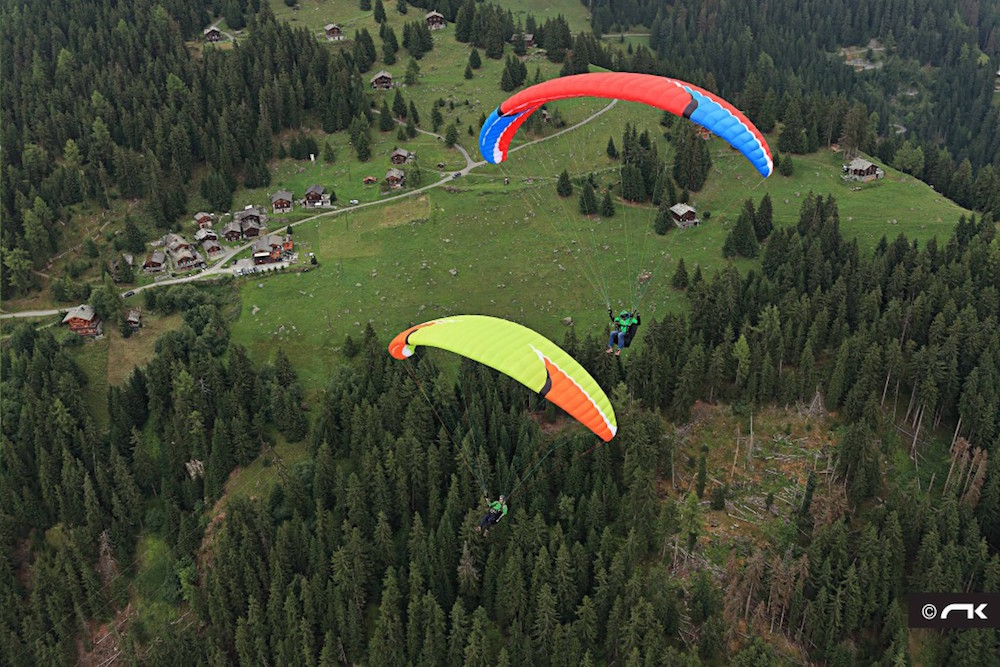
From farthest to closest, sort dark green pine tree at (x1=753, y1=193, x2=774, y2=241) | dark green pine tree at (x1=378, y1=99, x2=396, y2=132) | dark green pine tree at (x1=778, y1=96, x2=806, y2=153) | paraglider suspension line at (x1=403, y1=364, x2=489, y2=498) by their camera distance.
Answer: dark green pine tree at (x1=378, y1=99, x2=396, y2=132) < dark green pine tree at (x1=778, y1=96, x2=806, y2=153) < dark green pine tree at (x1=753, y1=193, x2=774, y2=241) < paraglider suspension line at (x1=403, y1=364, x2=489, y2=498)

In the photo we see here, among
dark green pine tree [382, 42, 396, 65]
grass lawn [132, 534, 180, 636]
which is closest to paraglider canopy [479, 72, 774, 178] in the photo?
grass lawn [132, 534, 180, 636]

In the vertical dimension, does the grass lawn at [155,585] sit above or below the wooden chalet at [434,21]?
below

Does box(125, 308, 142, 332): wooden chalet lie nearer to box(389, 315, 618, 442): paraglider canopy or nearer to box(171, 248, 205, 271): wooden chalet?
box(171, 248, 205, 271): wooden chalet

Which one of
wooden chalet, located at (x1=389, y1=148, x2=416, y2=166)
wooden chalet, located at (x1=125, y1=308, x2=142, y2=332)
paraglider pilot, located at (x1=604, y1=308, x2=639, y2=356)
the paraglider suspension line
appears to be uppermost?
paraglider pilot, located at (x1=604, y1=308, x2=639, y2=356)

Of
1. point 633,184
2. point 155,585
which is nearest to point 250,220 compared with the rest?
point 633,184

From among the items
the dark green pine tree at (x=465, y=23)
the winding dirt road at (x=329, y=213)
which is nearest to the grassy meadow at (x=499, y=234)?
the winding dirt road at (x=329, y=213)

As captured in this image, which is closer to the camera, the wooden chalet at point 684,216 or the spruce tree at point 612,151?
the wooden chalet at point 684,216

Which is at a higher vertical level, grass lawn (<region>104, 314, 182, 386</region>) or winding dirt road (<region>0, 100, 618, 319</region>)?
winding dirt road (<region>0, 100, 618, 319</region>)

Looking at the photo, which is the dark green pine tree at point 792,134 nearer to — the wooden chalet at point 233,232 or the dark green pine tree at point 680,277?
the dark green pine tree at point 680,277
